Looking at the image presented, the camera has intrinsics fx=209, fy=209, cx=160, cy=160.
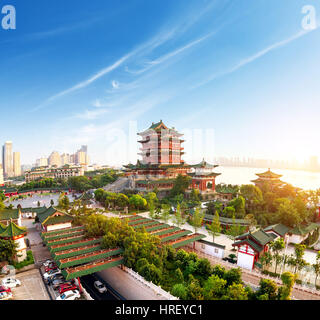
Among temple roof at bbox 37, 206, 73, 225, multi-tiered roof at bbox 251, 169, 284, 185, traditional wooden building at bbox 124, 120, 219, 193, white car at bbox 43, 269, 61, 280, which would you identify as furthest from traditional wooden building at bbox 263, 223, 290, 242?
temple roof at bbox 37, 206, 73, 225

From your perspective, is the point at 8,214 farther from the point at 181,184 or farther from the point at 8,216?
the point at 181,184

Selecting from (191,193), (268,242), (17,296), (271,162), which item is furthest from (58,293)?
(271,162)

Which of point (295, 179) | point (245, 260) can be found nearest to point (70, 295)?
point (245, 260)

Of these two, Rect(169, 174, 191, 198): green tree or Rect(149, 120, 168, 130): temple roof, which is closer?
Rect(169, 174, 191, 198): green tree

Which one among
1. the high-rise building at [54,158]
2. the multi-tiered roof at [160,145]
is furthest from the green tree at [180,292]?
the high-rise building at [54,158]

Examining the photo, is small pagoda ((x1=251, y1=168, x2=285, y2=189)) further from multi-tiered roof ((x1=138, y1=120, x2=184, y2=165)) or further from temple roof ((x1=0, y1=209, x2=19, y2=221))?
temple roof ((x1=0, y1=209, x2=19, y2=221))

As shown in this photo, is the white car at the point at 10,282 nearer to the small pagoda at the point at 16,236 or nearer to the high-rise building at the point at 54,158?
the small pagoda at the point at 16,236
